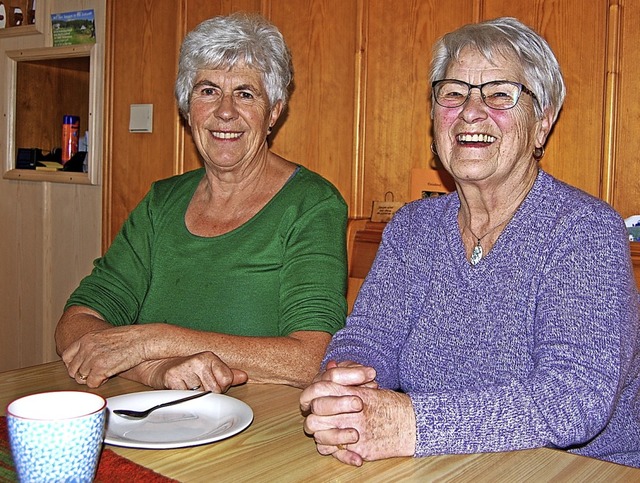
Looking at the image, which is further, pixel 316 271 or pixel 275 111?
pixel 275 111

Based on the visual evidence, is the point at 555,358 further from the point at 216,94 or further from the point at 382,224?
the point at 216,94

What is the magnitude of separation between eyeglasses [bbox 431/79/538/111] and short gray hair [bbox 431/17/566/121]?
3 cm

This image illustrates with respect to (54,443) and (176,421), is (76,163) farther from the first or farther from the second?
(54,443)

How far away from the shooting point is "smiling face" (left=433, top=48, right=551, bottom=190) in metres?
1.50

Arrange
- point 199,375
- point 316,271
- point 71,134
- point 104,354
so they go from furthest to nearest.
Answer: point 71,134, point 316,271, point 104,354, point 199,375

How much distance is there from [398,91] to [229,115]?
0.74 meters

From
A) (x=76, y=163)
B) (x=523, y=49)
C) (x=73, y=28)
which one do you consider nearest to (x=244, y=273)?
(x=523, y=49)

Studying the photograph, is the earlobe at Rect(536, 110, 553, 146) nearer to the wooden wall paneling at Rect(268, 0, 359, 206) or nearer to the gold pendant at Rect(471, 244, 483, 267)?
the gold pendant at Rect(471, 244, 483, 267)

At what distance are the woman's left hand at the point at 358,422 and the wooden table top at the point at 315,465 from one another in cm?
2

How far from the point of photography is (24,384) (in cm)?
136

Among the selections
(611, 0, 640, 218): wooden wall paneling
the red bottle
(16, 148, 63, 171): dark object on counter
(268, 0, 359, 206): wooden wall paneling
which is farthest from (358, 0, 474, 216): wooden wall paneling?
(16, 148, 63, 171): dark object on counter

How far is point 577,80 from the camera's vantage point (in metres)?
2.13

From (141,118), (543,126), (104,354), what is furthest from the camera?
(141,118)

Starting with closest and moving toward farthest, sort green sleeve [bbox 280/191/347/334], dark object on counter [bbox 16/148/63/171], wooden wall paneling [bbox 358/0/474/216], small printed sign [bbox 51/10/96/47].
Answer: green sleeve [bbox 280/191/347/334], wooden wall paneling [bbox 358/0/474/216], small printed sign [bbox 51/10/96/47], dark object on counter [bbox 16/148/63/171]
